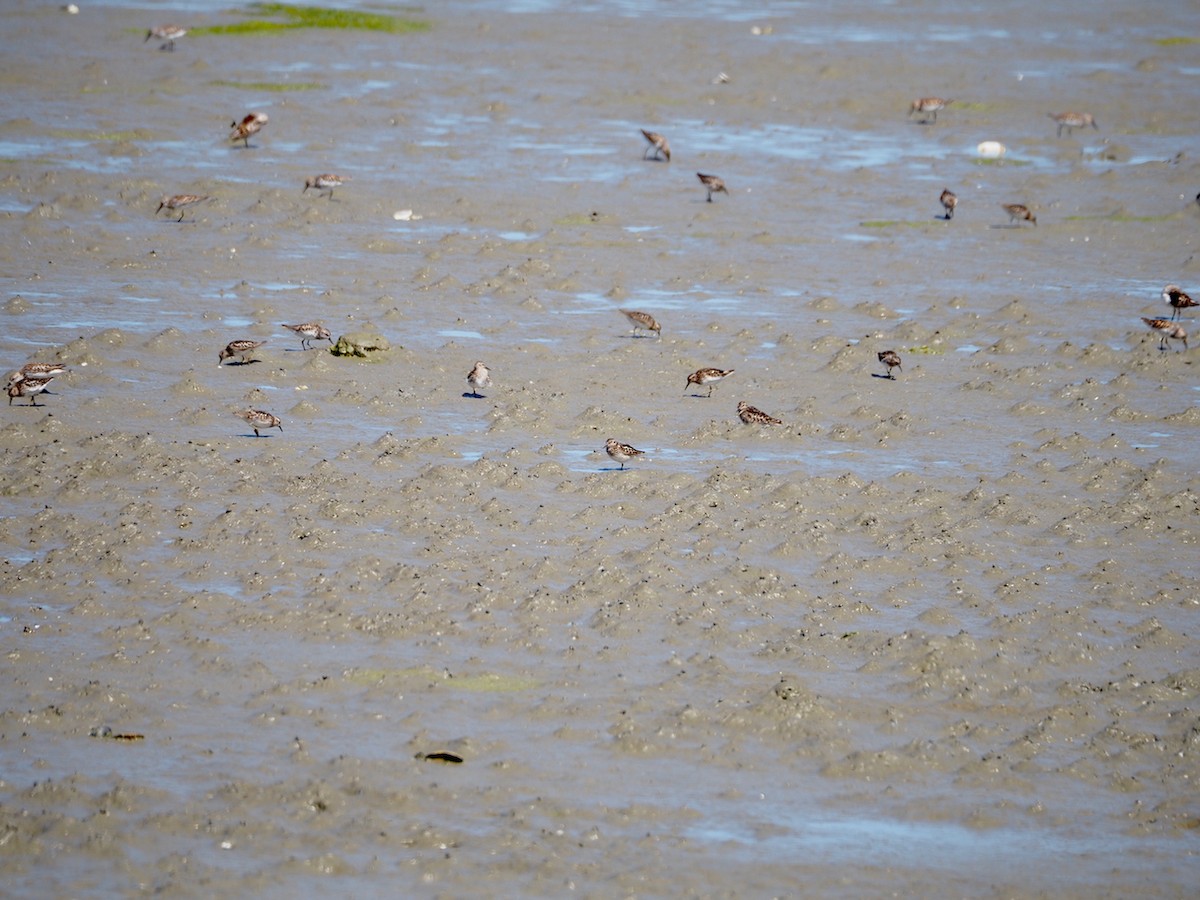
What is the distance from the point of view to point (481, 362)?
50.8 feet

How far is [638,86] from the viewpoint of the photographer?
2978cm

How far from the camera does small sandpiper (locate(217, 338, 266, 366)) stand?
15.0 meters

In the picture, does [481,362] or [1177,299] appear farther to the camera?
[1177,299]

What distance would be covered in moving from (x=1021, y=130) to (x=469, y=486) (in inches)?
727

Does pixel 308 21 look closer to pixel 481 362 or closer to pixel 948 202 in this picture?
pixel 948 202

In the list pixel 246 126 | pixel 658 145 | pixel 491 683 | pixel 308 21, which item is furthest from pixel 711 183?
pixel 308 21

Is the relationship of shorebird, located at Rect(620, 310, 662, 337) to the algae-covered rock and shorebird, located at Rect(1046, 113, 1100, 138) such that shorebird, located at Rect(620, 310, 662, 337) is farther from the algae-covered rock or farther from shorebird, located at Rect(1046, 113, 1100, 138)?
shorebird, located at Rect(1046, 113, 1100, 138)

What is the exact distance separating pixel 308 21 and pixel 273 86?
7.43 m

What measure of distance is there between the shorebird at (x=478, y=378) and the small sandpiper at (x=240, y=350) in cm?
220

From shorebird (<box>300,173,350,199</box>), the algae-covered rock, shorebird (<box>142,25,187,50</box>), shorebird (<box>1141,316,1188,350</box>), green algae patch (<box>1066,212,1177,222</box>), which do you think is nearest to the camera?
the algae-covered rock

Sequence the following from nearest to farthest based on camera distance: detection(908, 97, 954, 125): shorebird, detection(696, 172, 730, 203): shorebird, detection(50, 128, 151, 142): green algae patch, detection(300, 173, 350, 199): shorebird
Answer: detection(300, 173, 350, 199): shorebird < detection(696, 172, 730, 203): shorebird < detection(50, 128, 151, 142): green algae patch < detection(908, 97, 954, 125): shorebird

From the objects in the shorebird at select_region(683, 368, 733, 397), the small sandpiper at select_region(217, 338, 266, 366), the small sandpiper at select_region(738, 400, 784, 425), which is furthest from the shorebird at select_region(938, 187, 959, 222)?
the small sandpiper at select_region(217, 338, 266, 366)

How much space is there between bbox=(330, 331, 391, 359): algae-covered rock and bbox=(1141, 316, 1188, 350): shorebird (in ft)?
27.7

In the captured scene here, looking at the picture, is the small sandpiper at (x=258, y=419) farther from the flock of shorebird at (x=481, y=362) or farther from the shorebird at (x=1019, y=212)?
the shorebird at (x=1019, y=212)
